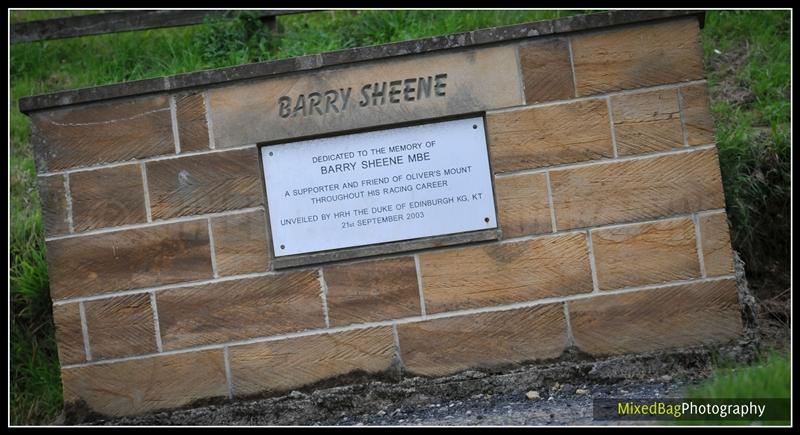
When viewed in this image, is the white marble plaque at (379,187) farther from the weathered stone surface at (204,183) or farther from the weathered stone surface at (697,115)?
the weathered stone surface at (697,115)

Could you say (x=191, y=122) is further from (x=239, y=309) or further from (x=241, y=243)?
(x=239, y=309)

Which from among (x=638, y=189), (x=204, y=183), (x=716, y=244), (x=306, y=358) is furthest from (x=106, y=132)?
(x=716, y=244)

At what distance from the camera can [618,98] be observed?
4191mm

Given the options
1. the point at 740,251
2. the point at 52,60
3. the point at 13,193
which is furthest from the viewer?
the point at 52,60

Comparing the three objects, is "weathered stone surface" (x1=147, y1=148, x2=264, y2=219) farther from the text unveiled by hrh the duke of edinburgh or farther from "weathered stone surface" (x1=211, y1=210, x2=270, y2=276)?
the text unveiled by hrh the duke of edinburgh

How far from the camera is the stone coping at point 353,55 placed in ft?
13.7

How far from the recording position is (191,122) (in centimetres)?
430

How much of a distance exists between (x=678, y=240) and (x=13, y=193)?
172 inches

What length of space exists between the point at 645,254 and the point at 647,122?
0.62 meters

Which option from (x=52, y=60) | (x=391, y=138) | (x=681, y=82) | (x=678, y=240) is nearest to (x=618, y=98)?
(x=681, y=82)

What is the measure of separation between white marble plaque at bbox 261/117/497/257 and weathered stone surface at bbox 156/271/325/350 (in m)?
0.18

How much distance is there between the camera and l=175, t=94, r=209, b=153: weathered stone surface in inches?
169

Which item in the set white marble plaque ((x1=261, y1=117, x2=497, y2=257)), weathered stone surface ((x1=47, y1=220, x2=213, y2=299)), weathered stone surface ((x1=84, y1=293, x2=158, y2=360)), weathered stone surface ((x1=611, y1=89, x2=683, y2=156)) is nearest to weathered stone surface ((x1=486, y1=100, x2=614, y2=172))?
weathered stone surface ((x1=611, y1=89, x2=683, y2=156))

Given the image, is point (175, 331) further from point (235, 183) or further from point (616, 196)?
point (616, 196)
